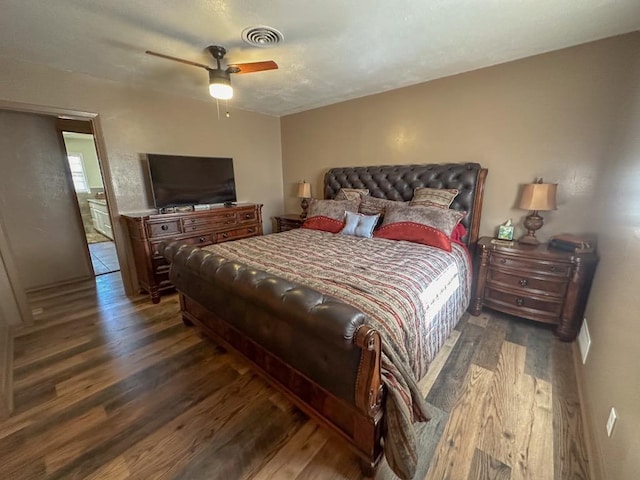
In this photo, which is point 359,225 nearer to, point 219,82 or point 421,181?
point 421,181

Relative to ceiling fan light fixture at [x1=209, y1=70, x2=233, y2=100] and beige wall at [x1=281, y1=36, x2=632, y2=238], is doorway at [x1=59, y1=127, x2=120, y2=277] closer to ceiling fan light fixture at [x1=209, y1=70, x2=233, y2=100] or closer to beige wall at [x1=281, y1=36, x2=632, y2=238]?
ceiling fan light fixture at [x1=209, y1=70, x2=233, y2=100]

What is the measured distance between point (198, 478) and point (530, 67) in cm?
384

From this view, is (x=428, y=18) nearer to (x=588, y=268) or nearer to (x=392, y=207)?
(x=392, y=207)

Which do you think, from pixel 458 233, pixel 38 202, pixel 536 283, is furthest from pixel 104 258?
pixel 536 283

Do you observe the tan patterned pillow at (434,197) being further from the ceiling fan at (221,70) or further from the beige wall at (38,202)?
the beige wall at (38,202)

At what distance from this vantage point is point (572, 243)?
2.19 m

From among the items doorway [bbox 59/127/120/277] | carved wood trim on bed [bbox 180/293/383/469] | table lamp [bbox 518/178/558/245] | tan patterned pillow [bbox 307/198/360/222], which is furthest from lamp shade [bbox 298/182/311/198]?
doorway [bbox 59/127/120/277]

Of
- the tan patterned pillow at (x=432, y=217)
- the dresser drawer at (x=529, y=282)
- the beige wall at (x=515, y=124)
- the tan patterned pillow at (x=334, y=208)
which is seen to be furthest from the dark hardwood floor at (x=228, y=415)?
the tan patterned pillow at (x=334, y=208)

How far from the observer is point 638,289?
1.28 metres

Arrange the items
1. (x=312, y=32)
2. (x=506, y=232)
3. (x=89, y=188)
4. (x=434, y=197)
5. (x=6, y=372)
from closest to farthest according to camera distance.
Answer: (x=6, y=372)
(x=312, y=32)
(x=506, y=232)
(x=434, y=197)
(x=89, y=188)

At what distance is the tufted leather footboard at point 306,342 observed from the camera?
1.10 metres

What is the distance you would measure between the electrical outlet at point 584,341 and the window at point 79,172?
901 cm

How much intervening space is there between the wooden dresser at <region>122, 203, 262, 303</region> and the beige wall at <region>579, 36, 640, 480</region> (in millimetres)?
3660

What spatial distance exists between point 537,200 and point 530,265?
57 centimetres
